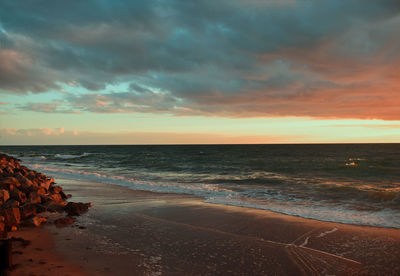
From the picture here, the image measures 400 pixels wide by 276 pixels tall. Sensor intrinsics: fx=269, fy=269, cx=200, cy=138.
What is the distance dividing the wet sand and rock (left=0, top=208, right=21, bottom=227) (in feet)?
2.22

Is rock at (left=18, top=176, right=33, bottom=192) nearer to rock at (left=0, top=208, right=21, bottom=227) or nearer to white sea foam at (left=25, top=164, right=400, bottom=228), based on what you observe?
rock at (left=0, top=208, right=21, bottom=227)

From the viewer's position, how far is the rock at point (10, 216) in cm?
683

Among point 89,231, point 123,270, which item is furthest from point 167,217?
point 123,270

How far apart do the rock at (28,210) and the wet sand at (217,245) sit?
4.38 feet

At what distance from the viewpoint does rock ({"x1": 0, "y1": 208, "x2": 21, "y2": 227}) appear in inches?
269

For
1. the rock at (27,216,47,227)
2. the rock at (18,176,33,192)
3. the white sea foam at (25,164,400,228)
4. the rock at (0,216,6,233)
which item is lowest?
the white sea foam at (25,164,400,228)

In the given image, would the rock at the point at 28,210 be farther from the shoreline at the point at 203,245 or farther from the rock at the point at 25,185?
the rock at the point at 25,185

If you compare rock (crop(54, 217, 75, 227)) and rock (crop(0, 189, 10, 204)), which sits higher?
rock (crop(0, 189, 10, 204))

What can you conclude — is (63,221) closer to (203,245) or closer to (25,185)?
(203,245)

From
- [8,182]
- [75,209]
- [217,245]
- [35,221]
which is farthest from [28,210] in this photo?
[217,245]

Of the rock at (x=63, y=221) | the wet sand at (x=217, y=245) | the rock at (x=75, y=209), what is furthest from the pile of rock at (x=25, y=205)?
the wet sand at (x=217, y=245)

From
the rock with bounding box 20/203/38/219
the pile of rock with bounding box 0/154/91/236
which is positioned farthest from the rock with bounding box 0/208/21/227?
the rock with bounding box 20/203/38/219

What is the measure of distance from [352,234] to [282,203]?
4555 mm

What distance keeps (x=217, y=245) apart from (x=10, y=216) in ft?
17.4
